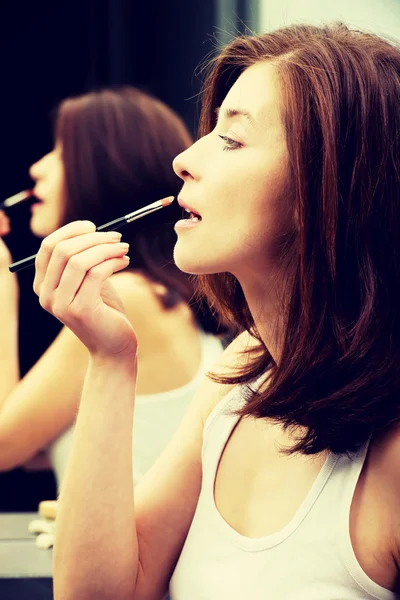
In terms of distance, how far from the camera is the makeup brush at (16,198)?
160 cm

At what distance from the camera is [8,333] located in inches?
63.4

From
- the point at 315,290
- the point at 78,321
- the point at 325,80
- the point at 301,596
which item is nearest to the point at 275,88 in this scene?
the point at 325,80

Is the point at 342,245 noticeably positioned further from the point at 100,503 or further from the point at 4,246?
the point at 4,246

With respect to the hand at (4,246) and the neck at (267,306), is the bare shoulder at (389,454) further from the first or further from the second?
the hand at (4,246)

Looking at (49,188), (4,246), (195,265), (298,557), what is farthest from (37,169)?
(298,557)

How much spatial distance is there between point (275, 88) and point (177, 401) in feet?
2.77

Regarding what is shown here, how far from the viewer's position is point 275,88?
79 cm

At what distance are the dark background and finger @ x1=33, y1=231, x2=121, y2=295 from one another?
78cm

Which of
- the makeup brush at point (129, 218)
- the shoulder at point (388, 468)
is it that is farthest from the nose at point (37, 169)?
the shoulder at point (388, 468)

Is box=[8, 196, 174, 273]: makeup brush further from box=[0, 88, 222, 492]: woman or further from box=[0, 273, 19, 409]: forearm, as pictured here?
box=[0, 273, 19, 409]: forearm

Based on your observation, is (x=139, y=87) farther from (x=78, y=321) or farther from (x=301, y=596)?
(x=301, y=596)

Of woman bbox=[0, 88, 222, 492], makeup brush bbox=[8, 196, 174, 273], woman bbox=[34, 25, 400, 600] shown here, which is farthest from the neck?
woman bbox=[0, 88, 222, 492]

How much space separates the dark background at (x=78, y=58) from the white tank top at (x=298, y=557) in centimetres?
83

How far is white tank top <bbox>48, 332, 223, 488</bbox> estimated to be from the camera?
1505 mm
